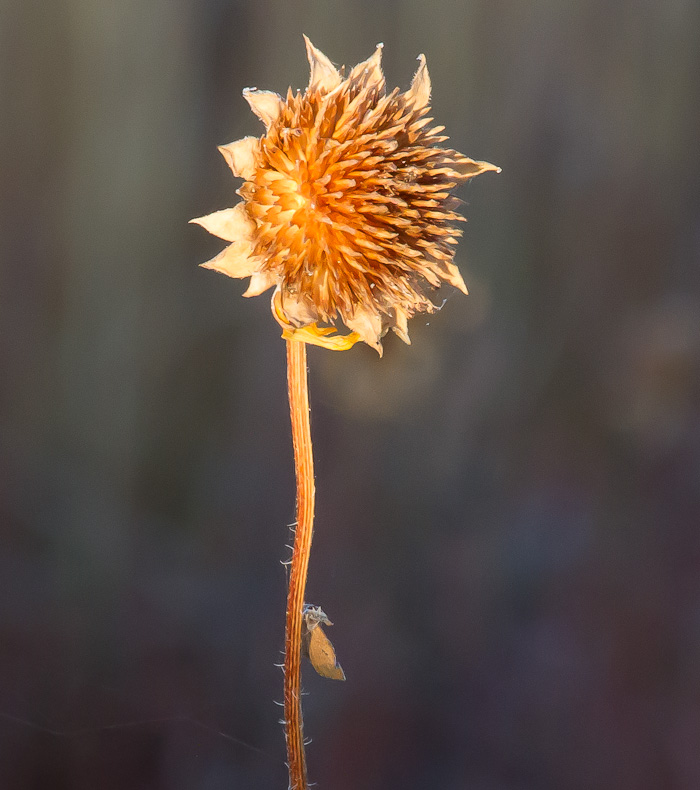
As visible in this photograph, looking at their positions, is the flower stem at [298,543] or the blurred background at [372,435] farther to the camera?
the blurred background at [372,435]

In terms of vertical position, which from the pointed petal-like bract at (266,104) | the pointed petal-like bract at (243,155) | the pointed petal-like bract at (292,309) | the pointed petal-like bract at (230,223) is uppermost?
the pointed petal-like bract at (266,104)

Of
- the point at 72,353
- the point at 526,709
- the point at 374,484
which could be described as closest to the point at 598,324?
the point at 374,484

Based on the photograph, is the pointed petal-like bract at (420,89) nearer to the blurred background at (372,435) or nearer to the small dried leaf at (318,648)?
the blurred background at (372,435)

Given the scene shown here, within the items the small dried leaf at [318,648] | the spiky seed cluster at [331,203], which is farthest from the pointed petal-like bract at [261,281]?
the small dried leaf at [318,648]

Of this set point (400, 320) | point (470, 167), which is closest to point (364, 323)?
point (400, 320)

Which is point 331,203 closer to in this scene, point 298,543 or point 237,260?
point 237,260

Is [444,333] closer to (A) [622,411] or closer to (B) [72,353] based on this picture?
(A) [622,411]

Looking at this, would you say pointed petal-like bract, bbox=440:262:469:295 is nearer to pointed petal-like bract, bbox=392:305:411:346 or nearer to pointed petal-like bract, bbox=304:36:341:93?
pointed petal-like bract, bbox=392:305:411:346

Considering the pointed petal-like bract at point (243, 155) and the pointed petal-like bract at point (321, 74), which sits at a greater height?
the pointed petal-like bract at point (321, 74)
